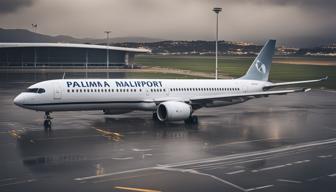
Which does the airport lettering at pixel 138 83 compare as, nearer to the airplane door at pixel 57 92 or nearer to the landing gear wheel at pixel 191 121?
the landing gear wheel at pixel 191 121

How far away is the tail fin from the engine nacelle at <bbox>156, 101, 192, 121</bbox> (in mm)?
14436

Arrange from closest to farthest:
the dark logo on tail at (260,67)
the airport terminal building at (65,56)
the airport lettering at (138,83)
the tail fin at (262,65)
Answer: the airport lettering at (138,83)
the tail fin at (262,65)
the dark logo on tail at (260,67)
the airport terminal building at (65,56)

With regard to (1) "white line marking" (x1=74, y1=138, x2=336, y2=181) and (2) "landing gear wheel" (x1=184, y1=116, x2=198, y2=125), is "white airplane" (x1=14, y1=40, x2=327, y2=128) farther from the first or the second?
(1) "white line marking" (x1=74, y1=138, x2=336, y2=181)

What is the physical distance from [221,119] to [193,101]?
12.5 feet

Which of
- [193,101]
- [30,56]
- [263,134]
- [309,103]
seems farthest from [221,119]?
[30,56]

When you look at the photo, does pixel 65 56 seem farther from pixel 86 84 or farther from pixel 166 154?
pixel 166 154

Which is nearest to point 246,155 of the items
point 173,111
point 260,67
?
point 173,111

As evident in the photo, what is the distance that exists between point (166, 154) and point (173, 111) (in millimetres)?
12033

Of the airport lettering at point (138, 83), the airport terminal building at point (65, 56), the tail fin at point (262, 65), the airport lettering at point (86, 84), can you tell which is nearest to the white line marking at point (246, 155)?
the airport lettering at point (138, 83)

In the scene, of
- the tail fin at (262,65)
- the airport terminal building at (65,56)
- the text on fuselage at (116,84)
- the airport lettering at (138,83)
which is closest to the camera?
the text on fuselage at (116,84)

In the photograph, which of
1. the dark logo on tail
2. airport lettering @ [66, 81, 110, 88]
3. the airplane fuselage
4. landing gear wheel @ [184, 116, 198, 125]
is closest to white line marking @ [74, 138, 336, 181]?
landing gear wheel @ [184, 116, 198, 125]

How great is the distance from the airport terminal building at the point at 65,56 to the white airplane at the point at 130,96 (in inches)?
3779

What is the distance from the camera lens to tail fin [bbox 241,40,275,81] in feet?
173

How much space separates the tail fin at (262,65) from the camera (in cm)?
5288
